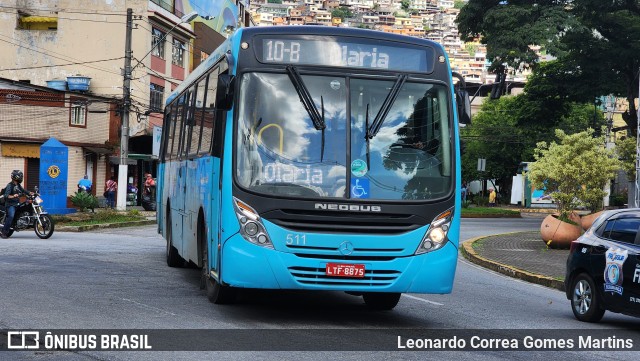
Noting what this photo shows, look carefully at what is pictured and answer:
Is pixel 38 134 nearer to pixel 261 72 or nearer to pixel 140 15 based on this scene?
pixel 140 15

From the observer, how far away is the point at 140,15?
165ft

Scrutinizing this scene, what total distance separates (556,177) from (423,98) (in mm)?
17052

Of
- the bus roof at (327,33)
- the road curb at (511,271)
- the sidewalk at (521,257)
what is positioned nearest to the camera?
the bus roof at (327,33)

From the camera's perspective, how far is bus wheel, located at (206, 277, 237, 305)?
37.8 feet

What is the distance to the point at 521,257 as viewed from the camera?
23016 millimetres

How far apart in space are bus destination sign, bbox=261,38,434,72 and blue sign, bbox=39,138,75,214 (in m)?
24.4

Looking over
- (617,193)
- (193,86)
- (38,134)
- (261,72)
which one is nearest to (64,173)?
(38,134)

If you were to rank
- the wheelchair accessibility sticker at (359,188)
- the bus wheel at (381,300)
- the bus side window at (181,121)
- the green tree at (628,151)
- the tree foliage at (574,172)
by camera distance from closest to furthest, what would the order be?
the wheelchair accessibility sticker at (359,188) → the bus wheel at (381,300) → the bus side window at (181,121) → the tree foliage at (574,172) → the green tree at (628,151)

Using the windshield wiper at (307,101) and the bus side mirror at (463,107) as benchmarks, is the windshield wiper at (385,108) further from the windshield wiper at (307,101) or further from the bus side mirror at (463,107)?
the bus side mirror at (463,107)

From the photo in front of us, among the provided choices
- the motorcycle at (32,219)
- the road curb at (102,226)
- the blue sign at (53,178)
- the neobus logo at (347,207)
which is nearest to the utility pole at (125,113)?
the road curb at (102,226)

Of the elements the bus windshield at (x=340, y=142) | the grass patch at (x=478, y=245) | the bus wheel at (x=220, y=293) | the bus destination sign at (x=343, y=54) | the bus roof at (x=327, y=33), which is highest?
the bus roof at (x=327, y=33)

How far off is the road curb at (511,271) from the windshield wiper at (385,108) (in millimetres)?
7774

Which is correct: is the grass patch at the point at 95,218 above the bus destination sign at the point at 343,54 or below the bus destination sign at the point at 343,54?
below

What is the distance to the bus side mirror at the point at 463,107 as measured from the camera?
10774 millimetres
